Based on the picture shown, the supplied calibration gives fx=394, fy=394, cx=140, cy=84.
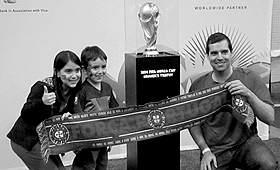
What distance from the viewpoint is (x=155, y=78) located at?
8.52 ft

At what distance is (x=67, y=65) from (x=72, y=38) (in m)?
0.92

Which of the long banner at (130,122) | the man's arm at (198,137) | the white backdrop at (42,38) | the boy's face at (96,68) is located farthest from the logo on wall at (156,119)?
the white backdrop at (42,38)

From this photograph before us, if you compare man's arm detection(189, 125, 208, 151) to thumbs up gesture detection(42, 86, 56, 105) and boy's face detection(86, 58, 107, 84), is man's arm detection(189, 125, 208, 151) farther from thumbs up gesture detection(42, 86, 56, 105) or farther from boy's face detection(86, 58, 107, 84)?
thumbs up gesture detection(42, 86, 56, 105)

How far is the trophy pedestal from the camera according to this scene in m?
2.58

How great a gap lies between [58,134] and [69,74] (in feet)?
1.29

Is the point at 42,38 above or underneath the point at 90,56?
above

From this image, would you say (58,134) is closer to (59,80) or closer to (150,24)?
(59,80)

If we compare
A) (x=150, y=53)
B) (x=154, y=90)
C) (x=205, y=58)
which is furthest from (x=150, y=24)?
(x=205, y=58)

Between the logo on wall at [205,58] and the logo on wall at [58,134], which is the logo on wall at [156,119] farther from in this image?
the logo on wall at [205,58]

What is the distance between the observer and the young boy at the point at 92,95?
2.70 meters

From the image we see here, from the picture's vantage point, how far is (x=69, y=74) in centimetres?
257

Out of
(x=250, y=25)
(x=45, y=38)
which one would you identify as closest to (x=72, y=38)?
(x=45, y=38)

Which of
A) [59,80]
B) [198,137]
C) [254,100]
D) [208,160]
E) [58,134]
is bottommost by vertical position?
[208,160]

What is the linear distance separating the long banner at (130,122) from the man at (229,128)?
0.14m
